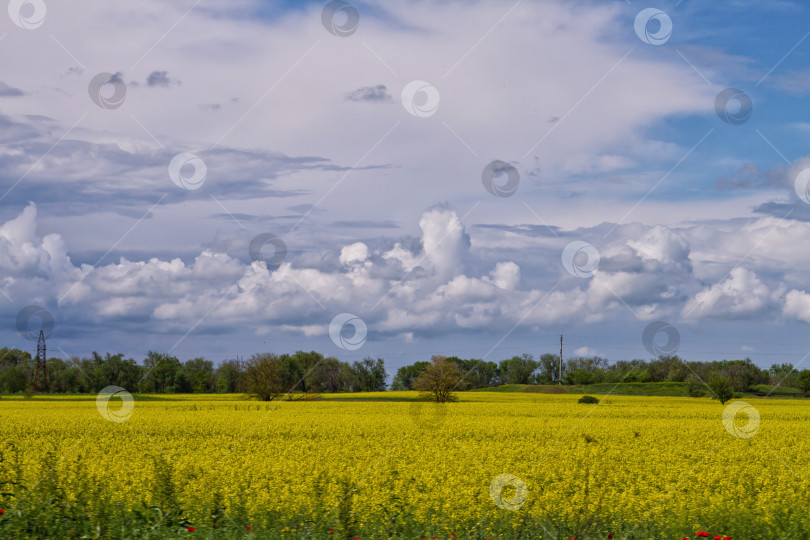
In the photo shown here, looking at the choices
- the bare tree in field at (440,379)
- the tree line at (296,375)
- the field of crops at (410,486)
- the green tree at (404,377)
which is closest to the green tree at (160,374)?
the tree line at (296,375)

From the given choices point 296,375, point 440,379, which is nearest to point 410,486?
point 440,379

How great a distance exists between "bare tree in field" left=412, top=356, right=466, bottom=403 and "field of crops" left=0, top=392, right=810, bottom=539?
87.9ft

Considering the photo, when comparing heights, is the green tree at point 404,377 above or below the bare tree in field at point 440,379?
above

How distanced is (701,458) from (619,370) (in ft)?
354

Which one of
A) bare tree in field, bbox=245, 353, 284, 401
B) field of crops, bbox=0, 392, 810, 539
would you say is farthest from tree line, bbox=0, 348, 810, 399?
field of crops, bbox=0, 392, 810, 539

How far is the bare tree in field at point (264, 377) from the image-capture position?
194 feet

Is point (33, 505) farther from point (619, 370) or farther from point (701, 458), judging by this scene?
point (619, 370)

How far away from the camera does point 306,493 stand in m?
13.0

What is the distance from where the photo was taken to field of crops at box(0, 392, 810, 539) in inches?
411

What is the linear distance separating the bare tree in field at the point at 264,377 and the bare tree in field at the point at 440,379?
14.2 meters

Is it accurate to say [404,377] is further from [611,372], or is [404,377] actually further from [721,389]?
[721,389]

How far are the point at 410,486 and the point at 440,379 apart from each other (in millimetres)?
38676

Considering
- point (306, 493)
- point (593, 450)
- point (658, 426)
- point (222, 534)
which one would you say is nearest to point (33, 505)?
point (222, 534)

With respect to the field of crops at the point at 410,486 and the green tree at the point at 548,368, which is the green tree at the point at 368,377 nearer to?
the green tree at the point at 548,368
